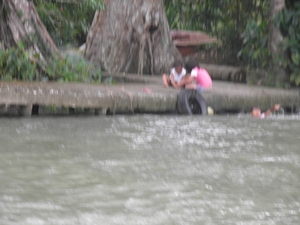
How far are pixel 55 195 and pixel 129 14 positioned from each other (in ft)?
34.8

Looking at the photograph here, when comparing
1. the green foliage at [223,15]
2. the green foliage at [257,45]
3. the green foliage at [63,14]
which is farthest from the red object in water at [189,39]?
the green foliage at [63,14]

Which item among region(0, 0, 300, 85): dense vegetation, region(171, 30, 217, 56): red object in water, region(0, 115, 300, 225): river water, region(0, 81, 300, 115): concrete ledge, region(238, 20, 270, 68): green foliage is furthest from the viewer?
region(171, 30, 217, 56): red object in water

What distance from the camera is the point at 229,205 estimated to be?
5.25m

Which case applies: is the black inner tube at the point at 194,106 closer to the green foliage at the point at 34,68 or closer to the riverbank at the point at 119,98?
the riverbank at the point at 119,98

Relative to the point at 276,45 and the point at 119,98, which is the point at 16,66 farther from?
the point at 276,45

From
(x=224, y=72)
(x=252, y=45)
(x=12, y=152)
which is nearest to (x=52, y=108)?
(x=12, y=152)

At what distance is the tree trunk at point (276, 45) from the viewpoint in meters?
14.6

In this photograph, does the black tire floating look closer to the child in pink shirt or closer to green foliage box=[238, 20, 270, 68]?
the child in pink shirt

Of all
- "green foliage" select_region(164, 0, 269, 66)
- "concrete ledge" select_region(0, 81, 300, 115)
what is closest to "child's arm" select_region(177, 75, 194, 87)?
"concrete ledge" select_region(0, 81, 300, 115)

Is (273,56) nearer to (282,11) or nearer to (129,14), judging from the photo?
(282,11)

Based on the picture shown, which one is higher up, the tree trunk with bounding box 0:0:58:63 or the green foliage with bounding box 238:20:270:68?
the tree trunk with bounding box 0:0:58:63

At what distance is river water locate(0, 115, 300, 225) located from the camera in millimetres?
5000

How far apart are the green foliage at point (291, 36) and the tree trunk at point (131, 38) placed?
9.75ft

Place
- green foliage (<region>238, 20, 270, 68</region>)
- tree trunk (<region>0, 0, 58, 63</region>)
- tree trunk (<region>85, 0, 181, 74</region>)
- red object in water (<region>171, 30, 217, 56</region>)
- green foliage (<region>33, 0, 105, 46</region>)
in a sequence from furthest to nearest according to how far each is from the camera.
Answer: red object in water (<region>171, 30, 217, 56</region>) < tree trunk (<region>85, 0, 181, 74</region>) < green foliage (<region>238, 20, 270, 68</region>) < green foliage (<region>33, 0, 105, 46</region>) < tree trunk (<region>0, 0, 58, 63</region>)
